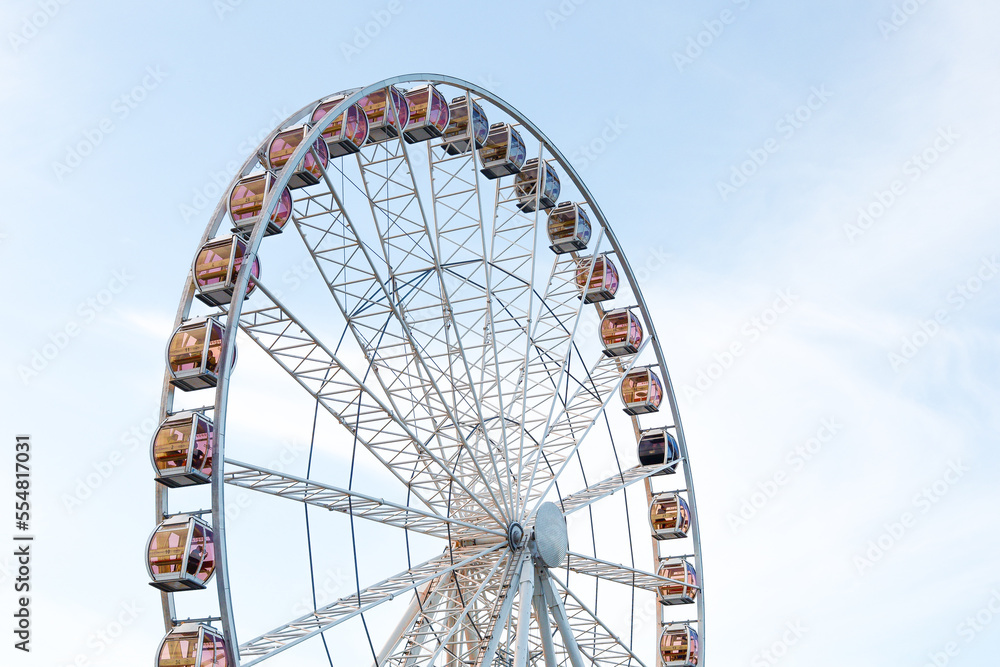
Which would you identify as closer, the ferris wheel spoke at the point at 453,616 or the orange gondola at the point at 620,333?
the ferris wheel spoke at the point at 453,616

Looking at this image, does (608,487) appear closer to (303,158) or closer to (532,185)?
(532,185)

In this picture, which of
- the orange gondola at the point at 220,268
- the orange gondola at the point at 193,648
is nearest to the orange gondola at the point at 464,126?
the orange gondola at the point at 220,268

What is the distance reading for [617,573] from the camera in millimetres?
30547

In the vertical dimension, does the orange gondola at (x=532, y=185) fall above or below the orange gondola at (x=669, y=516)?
above

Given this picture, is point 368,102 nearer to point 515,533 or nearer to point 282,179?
point 282,179

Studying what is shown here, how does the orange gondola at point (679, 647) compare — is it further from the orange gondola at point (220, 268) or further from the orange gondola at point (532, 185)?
the orange gondola at point (220, 268)

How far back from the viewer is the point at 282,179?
71.4 feet

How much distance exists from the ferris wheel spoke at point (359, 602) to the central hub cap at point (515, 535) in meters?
0.19

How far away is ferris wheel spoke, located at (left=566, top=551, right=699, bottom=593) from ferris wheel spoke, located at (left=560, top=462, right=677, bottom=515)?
114 cm

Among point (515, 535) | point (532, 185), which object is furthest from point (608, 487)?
point (532, 185)

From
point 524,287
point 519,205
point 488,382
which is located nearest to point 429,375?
point 488,382

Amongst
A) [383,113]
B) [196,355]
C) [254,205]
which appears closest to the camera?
[196,355]

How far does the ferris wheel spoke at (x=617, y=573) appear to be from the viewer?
28969 millimetres

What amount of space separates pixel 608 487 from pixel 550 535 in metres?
3.87
